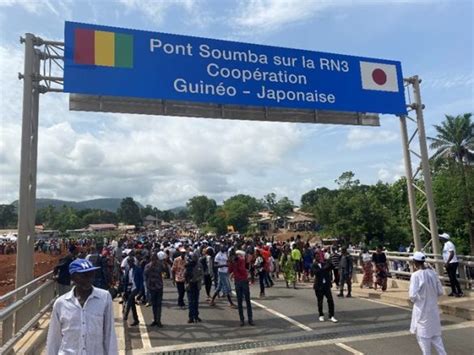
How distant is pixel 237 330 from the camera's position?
29.6 feet

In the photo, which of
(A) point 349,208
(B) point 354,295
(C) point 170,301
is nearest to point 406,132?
(B) point 354,295

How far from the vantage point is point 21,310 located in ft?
23.0

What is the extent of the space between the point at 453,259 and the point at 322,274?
3.94 m

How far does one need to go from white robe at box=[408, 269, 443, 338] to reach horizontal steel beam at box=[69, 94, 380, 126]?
22.6 feet

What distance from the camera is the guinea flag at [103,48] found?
9977 mm

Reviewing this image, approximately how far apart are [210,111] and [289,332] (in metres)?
6.04

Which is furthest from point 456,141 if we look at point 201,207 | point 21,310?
point 201,207

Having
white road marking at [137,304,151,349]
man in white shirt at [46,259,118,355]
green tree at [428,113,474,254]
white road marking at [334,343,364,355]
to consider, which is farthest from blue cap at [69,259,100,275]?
green tree at [428,113,474,254]

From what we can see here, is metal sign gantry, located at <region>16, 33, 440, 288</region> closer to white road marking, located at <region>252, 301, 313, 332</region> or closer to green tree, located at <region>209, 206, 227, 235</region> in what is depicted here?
white road marking, located at <region>252, 301, 313, 332</region>

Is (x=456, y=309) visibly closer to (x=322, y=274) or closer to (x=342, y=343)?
(x=322, y=274)

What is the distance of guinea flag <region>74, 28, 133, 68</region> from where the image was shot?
9.98m

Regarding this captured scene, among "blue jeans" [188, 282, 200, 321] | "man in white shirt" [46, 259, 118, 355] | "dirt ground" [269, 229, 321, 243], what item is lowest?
"blue jeans" [188, 282, 200, 321]

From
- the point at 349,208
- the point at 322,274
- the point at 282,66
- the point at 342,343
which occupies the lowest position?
the point at 342,343

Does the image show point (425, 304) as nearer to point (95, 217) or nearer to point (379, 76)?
point (379, 76)
